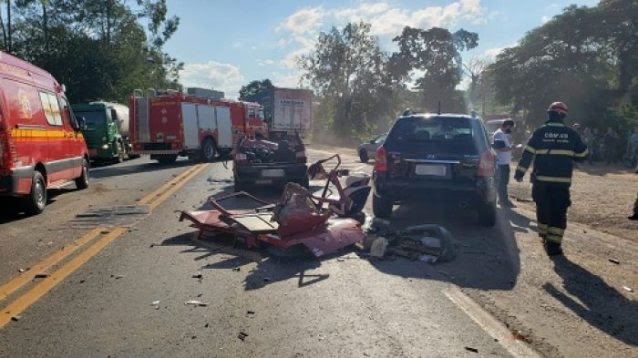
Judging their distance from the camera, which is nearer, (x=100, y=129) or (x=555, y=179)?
(x=555, y=179)

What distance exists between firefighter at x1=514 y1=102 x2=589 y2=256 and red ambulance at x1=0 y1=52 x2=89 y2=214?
7.58 meters

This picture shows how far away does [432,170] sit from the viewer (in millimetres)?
8211

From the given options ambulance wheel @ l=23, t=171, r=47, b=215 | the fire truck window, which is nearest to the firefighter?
ambulance wheel @ l=23, t=171, r=47, b=215

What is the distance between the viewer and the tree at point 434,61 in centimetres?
5353

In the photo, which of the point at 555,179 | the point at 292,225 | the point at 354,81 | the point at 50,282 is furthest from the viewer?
the point at 354,81

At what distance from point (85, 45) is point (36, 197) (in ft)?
115

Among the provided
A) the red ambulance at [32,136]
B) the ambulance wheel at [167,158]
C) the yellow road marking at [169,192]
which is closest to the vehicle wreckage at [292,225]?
the yellow road marking at [169,192]

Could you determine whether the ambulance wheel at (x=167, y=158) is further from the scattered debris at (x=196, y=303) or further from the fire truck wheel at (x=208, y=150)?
the scattered debris at (x=196, y=303)

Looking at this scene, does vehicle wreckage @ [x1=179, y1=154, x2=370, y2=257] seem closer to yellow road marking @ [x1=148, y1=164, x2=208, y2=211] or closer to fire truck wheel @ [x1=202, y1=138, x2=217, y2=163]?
yellow road marking @ [x1=148, y1=164, x2=208, y2=211]

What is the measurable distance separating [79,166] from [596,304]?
11220mm

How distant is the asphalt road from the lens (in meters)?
3.94

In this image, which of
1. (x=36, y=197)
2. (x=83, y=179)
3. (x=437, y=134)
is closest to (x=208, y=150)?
(x=83, y=179)

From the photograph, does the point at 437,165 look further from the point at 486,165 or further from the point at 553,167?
the point at 553,167

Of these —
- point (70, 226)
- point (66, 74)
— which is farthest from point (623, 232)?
point (66, 74)
